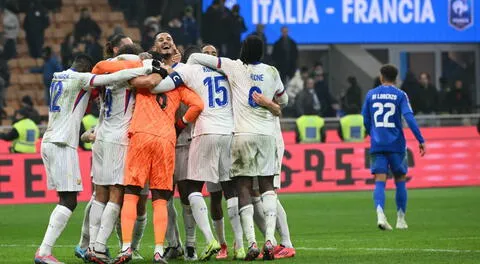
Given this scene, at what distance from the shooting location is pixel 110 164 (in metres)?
13.3

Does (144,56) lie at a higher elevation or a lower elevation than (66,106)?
higher

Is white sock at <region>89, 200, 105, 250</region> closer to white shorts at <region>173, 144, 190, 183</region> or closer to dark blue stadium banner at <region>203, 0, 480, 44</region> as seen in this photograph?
white shorts at <region>173, 144, 190, 183</region>

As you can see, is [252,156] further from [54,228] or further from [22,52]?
[22,52]

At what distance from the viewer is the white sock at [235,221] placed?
1366 cm

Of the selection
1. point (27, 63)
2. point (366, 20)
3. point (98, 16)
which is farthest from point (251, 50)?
point (366, 20)

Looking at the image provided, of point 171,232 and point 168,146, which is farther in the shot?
point 171,232

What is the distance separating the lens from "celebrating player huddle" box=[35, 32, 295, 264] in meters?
13.1

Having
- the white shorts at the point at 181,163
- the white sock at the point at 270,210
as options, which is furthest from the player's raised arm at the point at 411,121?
the white shorts at the point at 181,163

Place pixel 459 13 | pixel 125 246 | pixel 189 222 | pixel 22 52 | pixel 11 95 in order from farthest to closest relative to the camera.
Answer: pixel 459 13, pixel 22 52, pixel 11 95, pixel 189 222, pixel 125 246

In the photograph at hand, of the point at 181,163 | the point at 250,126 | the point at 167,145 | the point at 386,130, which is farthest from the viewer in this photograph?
the point at 386,130

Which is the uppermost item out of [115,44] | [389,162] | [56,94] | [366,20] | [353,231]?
[366,20]

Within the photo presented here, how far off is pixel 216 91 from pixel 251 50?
561 millimetres

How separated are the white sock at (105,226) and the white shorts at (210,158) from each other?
0.95 meters

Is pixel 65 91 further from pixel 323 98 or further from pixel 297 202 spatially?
pixel 323 98
